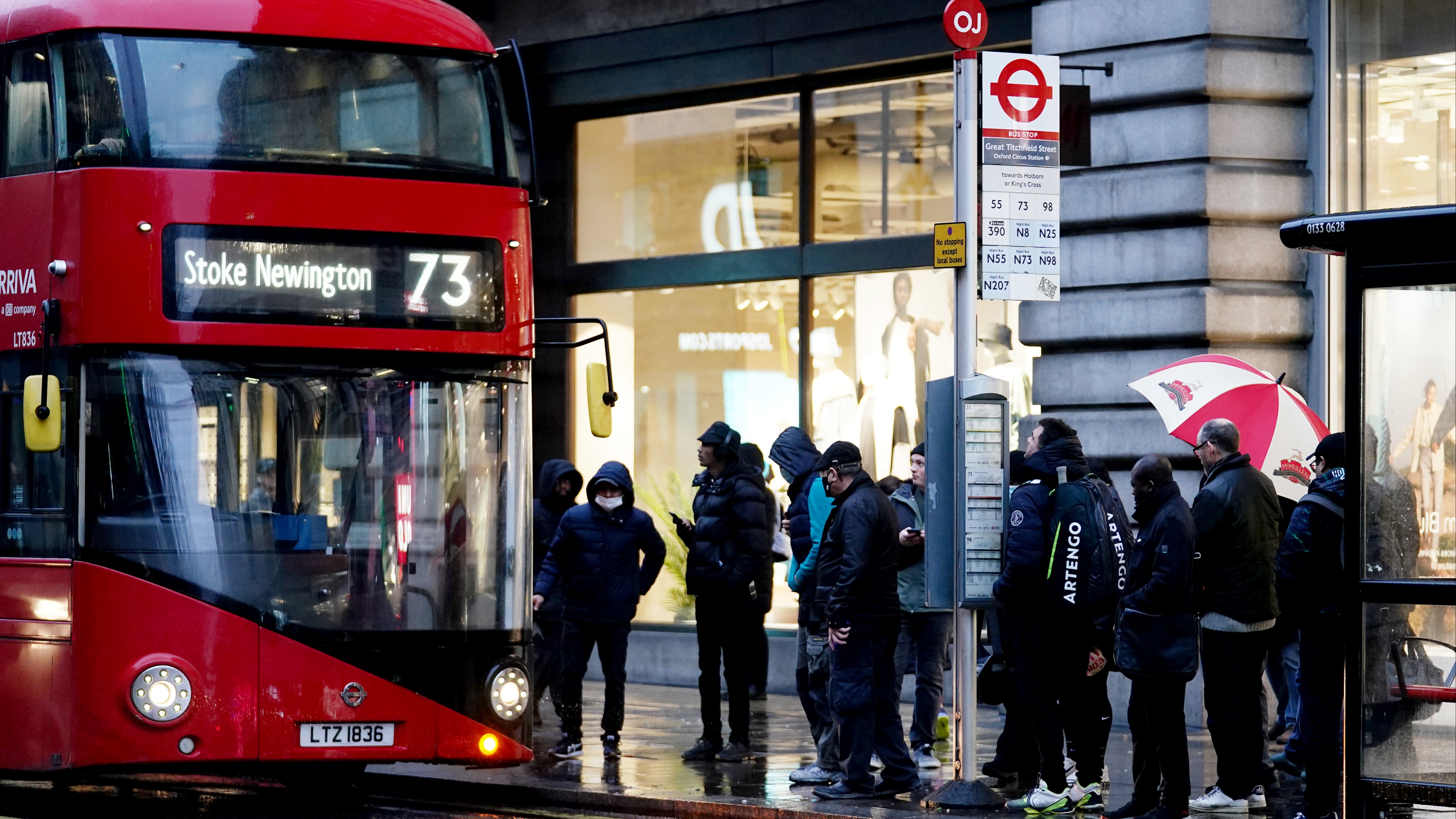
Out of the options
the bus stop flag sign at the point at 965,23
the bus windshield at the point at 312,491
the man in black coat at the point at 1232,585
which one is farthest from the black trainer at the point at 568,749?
the bus stop flag sign at the point at 965,23

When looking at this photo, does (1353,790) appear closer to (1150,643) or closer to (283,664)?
(1150,643)

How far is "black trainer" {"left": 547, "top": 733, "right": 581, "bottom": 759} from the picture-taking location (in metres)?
12.4

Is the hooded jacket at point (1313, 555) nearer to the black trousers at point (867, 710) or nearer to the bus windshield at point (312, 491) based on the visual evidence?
the black trousers at point (867, 710)

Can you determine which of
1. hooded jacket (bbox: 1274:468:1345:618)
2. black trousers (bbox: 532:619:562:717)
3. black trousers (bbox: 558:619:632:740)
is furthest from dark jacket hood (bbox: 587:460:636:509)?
hooded jacket (bbox: 1274:468:1345:618)

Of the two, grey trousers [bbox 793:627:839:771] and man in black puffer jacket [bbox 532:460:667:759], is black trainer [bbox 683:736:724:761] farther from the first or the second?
grey trousers [bbox 793:627:839:771]

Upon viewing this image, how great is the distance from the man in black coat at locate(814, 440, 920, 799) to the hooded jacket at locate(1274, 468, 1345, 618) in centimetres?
200

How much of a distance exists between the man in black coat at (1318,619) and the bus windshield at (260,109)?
3949 mm

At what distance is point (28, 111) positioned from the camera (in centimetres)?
980

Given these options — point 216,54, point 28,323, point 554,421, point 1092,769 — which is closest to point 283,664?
point 28,323

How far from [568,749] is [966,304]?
4.07 metres

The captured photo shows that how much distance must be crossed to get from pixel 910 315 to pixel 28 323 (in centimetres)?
758

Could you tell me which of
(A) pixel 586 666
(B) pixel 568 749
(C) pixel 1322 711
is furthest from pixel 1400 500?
(B) pixel 568 749

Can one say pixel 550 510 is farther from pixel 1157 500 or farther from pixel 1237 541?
pixel 1237 541

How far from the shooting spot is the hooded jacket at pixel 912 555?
11617 mm
